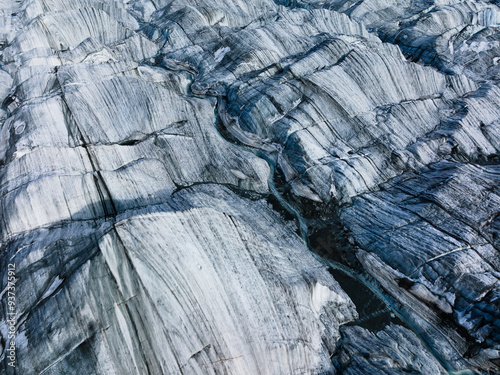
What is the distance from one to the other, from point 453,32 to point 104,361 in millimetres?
21180

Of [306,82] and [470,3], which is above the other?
[470,3]

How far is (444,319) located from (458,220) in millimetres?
2831

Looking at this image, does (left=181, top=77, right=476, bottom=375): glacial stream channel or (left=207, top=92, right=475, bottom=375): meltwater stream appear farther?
(left=207, top=92, right=475, bottom=375): meltwater stream

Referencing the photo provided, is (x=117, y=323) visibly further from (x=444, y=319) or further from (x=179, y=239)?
(x=444, y=319)

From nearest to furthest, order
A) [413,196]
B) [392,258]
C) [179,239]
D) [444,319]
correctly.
A: [179,239]
[444,319]
[392,258]
[413,196]

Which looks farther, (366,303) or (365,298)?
(365,298)

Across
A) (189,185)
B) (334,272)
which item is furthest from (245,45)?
(334,272)

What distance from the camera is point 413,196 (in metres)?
11.2

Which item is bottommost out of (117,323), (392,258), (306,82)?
(392,258)

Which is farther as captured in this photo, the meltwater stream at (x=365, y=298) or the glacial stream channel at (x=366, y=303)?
the meltwater stream at (x=365, y=298)

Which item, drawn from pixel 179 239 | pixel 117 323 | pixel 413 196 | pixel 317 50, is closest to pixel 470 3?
pixel 317 50

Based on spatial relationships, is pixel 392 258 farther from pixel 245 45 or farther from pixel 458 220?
pixel 245 45

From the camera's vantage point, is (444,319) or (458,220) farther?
(458,220)

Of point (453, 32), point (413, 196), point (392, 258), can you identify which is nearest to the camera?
point (392, 258)
